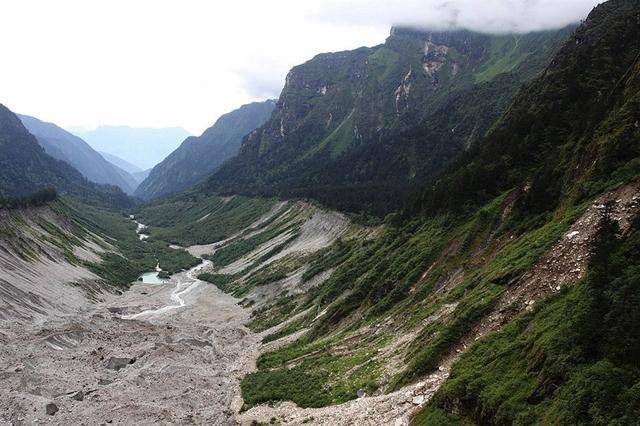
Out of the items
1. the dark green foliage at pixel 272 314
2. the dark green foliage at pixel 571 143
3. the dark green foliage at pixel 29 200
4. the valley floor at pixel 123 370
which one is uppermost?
the dark green foliage at pixel 29 200

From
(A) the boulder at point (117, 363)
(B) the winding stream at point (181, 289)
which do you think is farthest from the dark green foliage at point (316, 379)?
(B) the winding stream at point (181, 289)

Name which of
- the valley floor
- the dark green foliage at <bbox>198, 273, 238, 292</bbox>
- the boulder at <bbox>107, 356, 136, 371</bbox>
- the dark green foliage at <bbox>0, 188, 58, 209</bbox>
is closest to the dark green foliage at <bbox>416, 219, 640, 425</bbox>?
the valley floor

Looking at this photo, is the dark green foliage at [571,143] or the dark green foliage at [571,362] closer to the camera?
the dark green foliage at [571,362]

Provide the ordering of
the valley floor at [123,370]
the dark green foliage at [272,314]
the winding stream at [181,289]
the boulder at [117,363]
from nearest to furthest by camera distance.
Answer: the valley floor at [123,370] → the boulder at [117,363] → the dark green foliage at [272,314] → the winding stream at [181,289]

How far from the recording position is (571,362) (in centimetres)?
2142

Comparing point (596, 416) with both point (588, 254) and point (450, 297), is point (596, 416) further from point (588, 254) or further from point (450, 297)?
point (450, 297)

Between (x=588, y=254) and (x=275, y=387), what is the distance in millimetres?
31282

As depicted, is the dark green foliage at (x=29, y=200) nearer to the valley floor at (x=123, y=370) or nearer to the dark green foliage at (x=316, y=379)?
the valley floor at (x=123, y=370)

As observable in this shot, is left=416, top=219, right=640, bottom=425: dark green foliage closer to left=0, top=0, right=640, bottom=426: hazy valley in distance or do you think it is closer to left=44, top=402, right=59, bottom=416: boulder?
left=0, top=0, right=640, bottom=426: hazy valley in distance

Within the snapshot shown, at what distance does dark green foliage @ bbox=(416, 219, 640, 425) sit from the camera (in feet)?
61.6

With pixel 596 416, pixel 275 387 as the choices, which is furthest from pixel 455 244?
pixel 596 416

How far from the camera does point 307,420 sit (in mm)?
37312

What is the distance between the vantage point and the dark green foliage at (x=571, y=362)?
1878 cm

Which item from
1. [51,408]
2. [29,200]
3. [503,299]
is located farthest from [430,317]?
[29,200]
